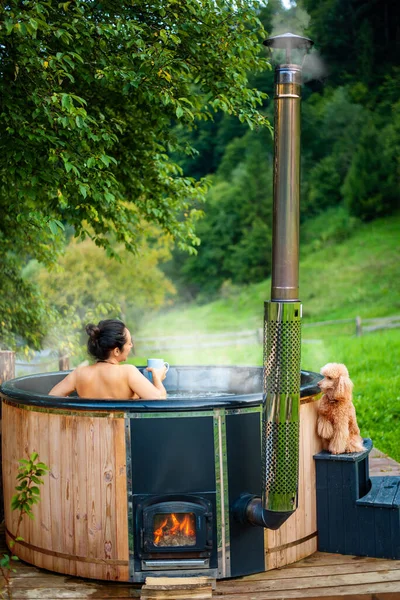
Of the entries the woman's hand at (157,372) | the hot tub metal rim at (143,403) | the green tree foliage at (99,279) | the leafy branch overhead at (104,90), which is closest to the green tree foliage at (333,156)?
the green tree foliage at (99,279)

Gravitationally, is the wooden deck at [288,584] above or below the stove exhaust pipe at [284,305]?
below

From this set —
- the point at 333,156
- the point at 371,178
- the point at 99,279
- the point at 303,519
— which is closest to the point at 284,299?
the point at 303,519

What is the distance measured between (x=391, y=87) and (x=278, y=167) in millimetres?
23838

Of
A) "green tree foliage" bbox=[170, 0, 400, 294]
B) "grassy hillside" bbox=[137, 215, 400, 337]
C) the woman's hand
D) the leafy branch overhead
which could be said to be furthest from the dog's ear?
"green tree foliage" bbox=[170, 0, 400, 294]

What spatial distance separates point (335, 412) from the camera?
366cm

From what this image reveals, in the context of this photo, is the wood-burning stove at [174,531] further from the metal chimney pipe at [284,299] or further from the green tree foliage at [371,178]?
the green tree foliage at [371,178]

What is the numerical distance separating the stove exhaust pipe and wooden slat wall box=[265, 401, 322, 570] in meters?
0.42

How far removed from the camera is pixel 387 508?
11.6ft

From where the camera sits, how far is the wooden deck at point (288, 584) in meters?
3.14

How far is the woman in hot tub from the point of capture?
3523 millimetres

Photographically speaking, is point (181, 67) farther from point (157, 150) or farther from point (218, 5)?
point (157, 150)

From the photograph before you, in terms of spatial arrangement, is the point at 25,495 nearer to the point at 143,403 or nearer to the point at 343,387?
the point at 143,403

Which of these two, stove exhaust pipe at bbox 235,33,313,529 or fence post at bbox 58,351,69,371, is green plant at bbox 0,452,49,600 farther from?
fence post at bbox 58,351,69,371

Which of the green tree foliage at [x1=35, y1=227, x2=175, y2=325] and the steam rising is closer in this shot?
the steam rising
